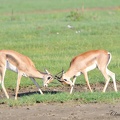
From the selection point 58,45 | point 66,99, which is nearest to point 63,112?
point 66,99

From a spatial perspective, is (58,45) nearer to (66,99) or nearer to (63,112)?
(66,99)

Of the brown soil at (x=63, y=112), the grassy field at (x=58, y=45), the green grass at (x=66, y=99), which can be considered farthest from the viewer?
the grassy field at (x=58, y=45)

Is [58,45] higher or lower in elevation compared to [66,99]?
lower

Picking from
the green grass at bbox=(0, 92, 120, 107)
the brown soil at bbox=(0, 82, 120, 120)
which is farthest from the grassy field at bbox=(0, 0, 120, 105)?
the brown soil at bbox=(0, 82, 120, 120)

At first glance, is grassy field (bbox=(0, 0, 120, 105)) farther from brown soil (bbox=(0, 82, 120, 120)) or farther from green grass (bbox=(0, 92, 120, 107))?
brown soil (bbox=(0, 82, 120, 120))

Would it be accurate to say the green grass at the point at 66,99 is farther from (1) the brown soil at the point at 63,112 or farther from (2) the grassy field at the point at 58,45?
(1) the brown soil at the point at 63,112

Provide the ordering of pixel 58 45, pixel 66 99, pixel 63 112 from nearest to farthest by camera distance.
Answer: pixel 63 112 < pixel 66 99 < pixel 58 45

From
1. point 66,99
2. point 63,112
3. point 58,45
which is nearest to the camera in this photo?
point 63,112

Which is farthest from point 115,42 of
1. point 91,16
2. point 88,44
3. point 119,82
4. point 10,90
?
point 91,16

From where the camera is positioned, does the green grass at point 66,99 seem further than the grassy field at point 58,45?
No

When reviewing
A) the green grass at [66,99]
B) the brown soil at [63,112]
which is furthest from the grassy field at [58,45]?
the brown soil at [63,112]

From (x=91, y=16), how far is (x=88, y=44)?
15.3 meters

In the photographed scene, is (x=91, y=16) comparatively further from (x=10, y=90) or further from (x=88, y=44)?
(x=10, y=90)

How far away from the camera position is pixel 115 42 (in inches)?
882
